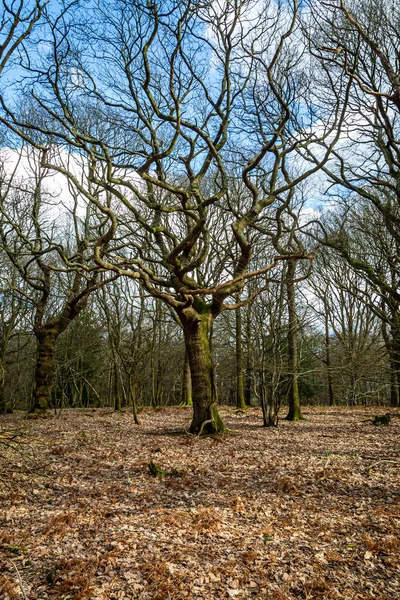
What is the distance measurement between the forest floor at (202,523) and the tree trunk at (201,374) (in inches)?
57.1

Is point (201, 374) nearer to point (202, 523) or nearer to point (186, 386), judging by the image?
point (202, 523)

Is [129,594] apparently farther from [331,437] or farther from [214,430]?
[331,437]

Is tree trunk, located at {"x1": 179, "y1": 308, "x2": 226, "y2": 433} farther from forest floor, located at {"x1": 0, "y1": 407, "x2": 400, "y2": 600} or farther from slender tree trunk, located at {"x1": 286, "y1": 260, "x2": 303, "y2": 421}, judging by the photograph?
slender tree trunk, located at {"x1": 286, "y1": 260, "x2": 303, "y2": 421}

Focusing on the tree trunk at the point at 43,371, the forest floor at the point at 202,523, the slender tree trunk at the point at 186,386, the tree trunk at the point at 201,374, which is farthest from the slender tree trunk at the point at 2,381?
the slender tree trunk at the point at 186,386

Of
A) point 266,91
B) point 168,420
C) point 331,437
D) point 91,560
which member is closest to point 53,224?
point 168,420

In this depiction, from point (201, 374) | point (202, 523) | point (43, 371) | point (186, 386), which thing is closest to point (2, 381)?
point (43, 371)

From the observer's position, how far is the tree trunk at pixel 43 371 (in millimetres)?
14906

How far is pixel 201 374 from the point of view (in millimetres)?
10570

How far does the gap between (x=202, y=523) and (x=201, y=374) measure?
5.75 meters

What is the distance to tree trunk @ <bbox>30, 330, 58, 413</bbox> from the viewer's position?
48.9 ft

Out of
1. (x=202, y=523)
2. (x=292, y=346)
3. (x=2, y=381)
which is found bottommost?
(x=202, y=523)

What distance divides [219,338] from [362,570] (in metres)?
22.1

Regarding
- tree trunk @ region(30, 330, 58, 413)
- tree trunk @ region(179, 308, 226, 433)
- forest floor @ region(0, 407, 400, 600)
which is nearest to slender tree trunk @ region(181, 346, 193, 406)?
tree trunk @ region(30, 330, 58, 413)

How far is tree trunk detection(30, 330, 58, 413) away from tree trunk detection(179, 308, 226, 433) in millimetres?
6473
